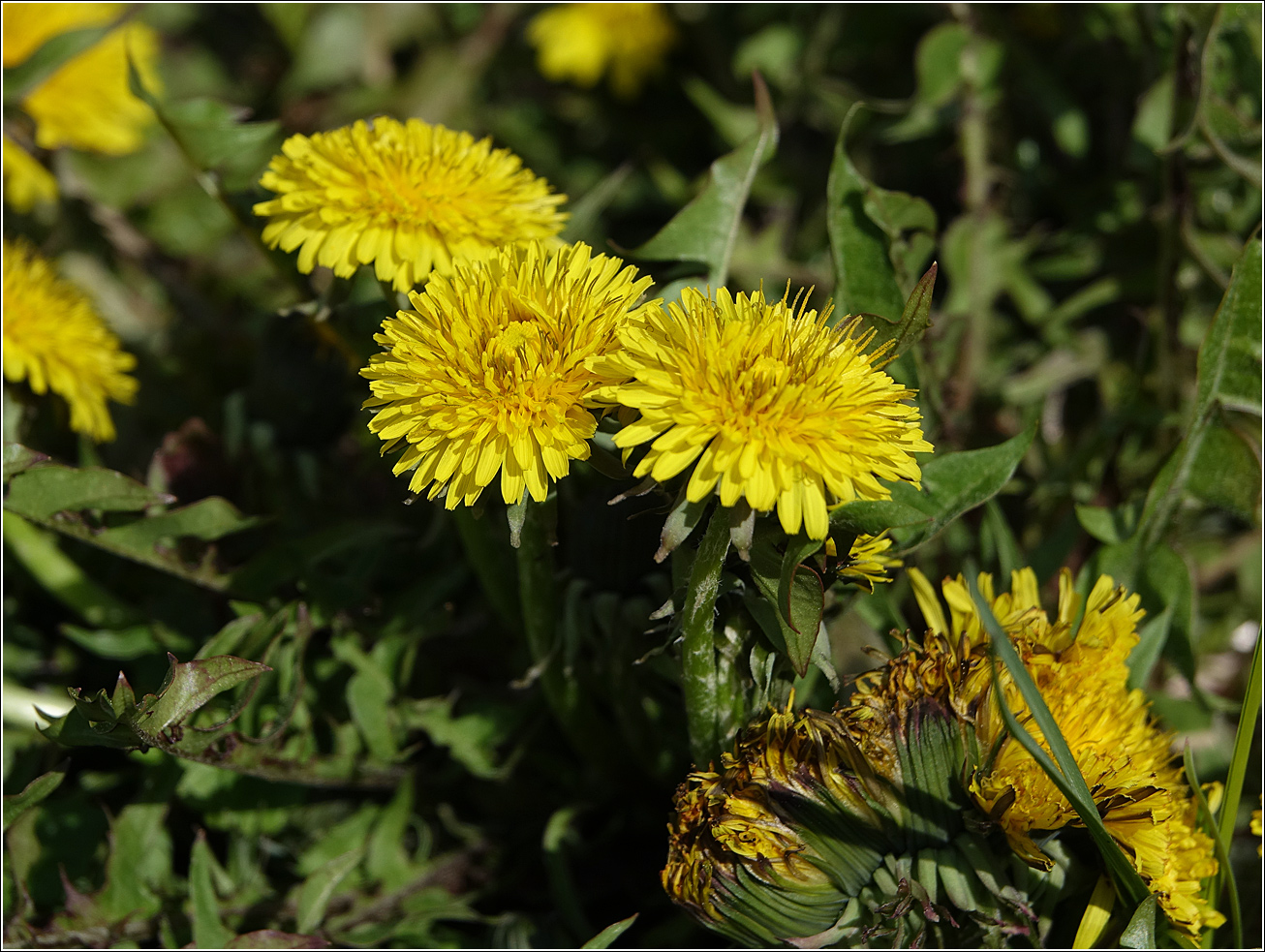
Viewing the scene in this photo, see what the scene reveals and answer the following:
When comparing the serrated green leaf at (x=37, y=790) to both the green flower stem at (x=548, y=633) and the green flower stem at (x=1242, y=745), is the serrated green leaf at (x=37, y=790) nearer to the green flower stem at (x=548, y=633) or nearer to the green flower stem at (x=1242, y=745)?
the green flower stem at (x=548, y=633)

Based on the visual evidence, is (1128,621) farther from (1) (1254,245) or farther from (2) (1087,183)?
(2) (1087,183)

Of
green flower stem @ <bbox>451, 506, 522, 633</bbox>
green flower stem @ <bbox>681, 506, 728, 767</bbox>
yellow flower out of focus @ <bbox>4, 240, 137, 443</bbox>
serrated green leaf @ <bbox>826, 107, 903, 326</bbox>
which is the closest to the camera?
green flower stem @ <bbox>681, 506, 728, 767</bbox>

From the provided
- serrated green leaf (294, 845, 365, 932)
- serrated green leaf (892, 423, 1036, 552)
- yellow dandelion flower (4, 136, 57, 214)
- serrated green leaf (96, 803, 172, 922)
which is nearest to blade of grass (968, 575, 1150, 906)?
serrated green leaf (892, 423, 1036, 552)

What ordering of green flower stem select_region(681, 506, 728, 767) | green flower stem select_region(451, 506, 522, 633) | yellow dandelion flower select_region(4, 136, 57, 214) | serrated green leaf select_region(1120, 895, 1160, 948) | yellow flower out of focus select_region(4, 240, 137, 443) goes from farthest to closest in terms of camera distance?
yellow dandelion flower select_region(4, 136, 57, 214)
yellow flower out of focus select_region(4, 240, 137, 443)
green flower stem select_region(451, 506, 522, 633)
serrated green leaf select_region(1120, 895, 1160, 948)
green flower stem select_region(681, 506, 728, 767)

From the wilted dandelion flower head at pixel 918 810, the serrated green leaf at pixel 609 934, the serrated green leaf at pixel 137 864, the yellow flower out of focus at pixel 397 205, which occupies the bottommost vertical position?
the serrated green leaf at pixel 137 864

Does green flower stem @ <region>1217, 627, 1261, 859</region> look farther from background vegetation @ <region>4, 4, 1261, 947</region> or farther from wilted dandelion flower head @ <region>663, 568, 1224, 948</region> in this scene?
background vegetation @ <region>4, 4, 1261, 947</region>

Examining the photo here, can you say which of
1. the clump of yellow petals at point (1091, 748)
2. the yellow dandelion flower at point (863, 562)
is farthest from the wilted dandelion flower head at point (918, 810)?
the yellow dandelion flower at point (863, 562)

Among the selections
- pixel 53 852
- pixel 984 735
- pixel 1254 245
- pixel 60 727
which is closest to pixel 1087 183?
pixel 1254 245
